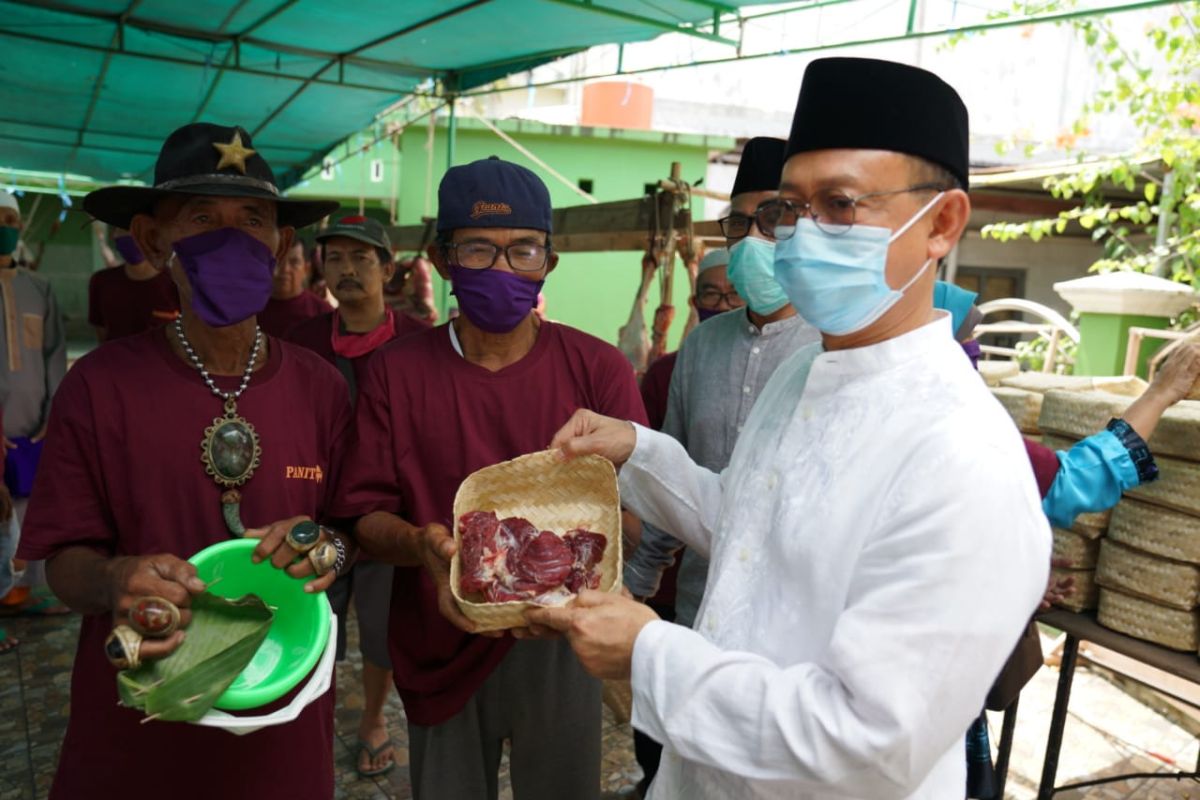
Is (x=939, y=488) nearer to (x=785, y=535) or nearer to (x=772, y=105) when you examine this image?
(x=785, y=535)

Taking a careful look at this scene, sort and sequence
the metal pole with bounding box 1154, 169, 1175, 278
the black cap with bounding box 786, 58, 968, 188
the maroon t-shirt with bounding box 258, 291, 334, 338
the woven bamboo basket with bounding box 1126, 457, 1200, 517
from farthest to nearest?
the metal pole with bounding box 1154, 169, 1175, 278 < the maroon t-shirt with bounding box 258, 291, 334, 338 < the woven bamboo basket with bounding box 1126, 457, 1200, 517 < the black cap with bounding box 786, 58, 968, 188

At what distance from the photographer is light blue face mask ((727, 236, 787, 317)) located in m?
2.76

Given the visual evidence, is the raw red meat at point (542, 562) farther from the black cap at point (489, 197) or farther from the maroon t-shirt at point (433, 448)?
the black cap at point (489, 197)

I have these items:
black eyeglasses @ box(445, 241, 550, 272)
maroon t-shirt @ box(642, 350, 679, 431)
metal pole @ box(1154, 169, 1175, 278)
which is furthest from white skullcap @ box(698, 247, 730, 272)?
metal pole @ box(1154, 169, 1175, 278)

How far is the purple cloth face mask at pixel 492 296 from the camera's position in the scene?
2479 mm

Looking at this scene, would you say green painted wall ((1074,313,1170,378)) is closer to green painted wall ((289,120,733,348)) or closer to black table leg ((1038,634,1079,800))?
black table leg ((1038,634,1079,800))

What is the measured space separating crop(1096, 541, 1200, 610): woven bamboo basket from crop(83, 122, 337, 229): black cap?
328cm

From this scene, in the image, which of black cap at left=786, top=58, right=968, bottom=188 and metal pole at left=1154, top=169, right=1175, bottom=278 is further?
metal pole at left=1154, top=169, right=1175, bottom=278

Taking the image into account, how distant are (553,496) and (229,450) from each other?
942 millimetres

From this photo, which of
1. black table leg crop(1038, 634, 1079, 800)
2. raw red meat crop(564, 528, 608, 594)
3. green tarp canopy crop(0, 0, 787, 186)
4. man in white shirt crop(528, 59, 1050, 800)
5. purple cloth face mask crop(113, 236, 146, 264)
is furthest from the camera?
purple cloth face mask crop(113, 236, 146, 264)

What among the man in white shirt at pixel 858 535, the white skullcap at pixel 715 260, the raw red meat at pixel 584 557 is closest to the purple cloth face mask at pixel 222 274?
the raw red meat at pixel 584 557

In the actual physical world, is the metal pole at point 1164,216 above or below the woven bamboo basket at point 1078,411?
above

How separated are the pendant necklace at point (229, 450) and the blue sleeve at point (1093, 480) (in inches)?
102

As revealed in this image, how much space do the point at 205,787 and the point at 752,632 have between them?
1.60 meters
